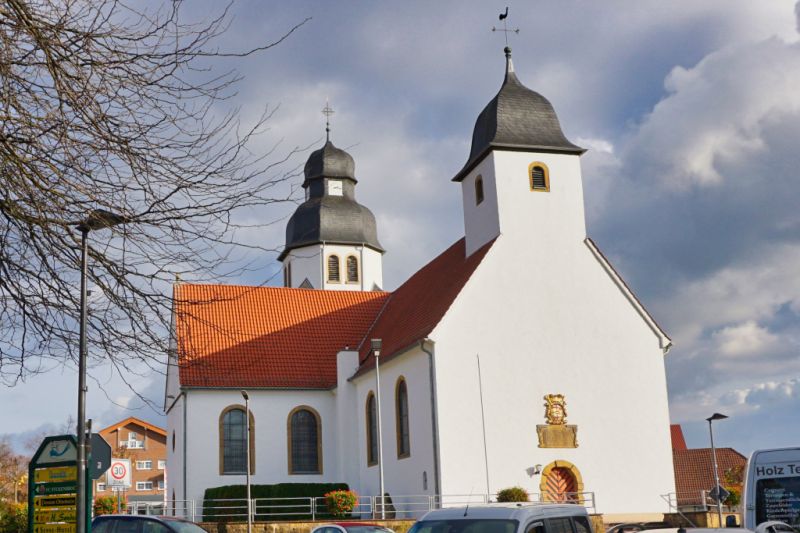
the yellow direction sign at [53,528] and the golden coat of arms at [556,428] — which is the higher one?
the golden coat of arms at [556,428]

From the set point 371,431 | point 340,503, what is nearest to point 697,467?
point 371,431

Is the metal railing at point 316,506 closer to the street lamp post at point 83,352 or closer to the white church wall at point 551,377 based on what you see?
the white church wall at point 551,377

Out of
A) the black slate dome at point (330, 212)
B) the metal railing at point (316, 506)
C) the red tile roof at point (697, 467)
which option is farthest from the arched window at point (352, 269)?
the red tile roof at point (697, 467)

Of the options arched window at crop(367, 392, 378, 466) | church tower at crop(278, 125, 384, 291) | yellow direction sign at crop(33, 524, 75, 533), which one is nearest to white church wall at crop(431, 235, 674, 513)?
arched window at crop(367, 392, 378, 466)

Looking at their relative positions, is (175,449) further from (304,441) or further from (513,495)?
(513,495)

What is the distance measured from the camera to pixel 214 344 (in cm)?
3572

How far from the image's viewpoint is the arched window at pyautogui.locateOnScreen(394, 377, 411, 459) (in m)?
29.8

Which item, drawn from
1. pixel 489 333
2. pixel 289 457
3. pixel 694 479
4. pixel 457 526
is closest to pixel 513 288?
pixel 489 333

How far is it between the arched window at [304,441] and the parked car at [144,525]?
17264 millimetres

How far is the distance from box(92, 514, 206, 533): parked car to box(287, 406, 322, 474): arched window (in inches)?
680

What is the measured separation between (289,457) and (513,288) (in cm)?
1099

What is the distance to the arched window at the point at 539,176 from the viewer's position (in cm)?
3080

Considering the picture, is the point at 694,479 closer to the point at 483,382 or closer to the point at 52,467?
the point at 483,382

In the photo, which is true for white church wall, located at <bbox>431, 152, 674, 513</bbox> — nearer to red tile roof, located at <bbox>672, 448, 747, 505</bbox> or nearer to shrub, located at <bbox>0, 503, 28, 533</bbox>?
shrub, located at <bbox>0, 503, 28, 533</bbox>
